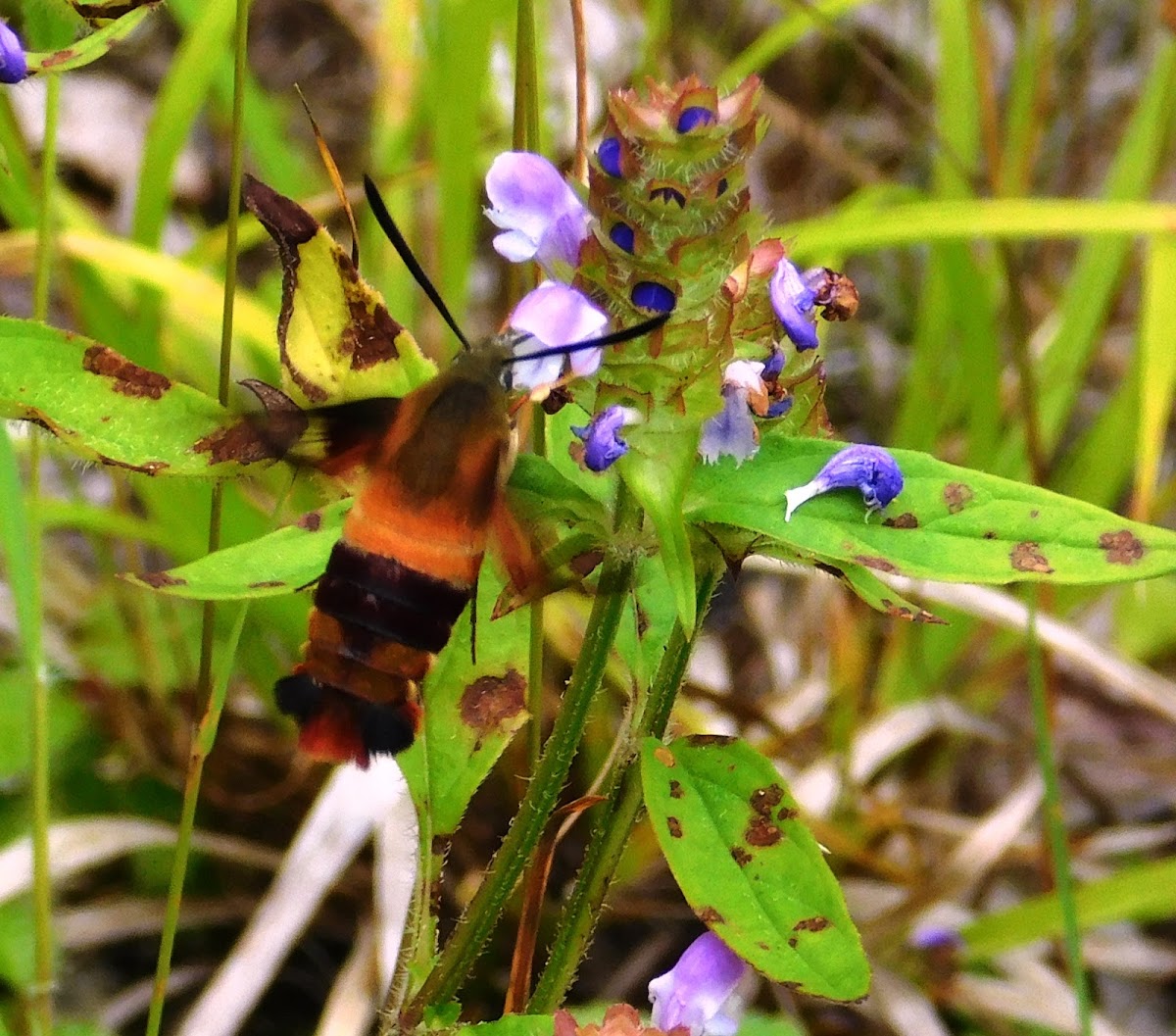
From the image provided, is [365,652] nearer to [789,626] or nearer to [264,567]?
[264,567]

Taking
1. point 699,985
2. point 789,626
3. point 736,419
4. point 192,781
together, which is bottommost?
point 699,985

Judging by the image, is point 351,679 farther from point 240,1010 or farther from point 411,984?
point 240,1010

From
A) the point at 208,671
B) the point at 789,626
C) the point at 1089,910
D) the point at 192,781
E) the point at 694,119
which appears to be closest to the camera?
the point at 694,119

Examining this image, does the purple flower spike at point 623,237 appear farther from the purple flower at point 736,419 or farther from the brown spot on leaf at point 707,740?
the brown spot on leaf at point 707,740

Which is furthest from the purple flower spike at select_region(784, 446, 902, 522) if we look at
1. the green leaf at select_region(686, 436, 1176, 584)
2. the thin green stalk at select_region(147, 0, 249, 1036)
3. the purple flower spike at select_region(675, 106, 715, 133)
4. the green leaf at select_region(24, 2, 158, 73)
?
the green leaf at select_region(24, 2, 158, 73)

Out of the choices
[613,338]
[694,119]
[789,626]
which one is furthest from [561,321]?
[789,626]

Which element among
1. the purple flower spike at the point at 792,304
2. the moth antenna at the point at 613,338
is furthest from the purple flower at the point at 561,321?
the purple flower spike at the point at 792,304

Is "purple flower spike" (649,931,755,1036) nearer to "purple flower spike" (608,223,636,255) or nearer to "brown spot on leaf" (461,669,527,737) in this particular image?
"brown spot on leaf" (461,669,527,737)
